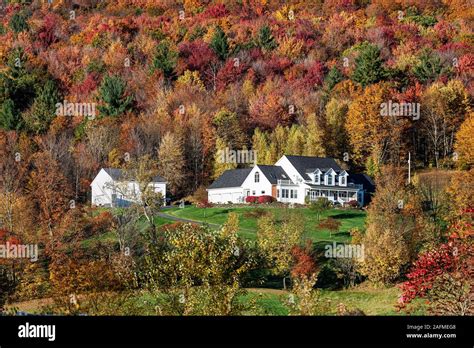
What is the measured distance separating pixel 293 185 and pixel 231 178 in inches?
244

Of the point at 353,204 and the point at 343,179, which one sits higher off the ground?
the point at 343,179

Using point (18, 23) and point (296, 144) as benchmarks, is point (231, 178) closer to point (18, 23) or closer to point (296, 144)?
point (296, 144)

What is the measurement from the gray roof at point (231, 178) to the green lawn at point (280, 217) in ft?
19.7

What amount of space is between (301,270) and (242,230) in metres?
12.6

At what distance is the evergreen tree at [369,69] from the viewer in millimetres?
95562

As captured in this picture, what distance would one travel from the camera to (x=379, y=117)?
8494cm

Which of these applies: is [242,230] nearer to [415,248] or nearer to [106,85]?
[415,248]

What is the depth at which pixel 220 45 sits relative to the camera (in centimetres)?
12662

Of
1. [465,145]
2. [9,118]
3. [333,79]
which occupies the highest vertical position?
[333,79]

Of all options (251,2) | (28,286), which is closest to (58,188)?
(28,286)

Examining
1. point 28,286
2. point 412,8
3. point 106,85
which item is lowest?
point 28,286

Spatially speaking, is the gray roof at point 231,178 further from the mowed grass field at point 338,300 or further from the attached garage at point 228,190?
the mowed grass field at point 338,300

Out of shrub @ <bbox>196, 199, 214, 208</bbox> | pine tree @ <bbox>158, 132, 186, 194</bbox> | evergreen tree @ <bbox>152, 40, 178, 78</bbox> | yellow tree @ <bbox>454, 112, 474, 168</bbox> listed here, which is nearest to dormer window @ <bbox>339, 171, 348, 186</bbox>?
yellow tree @ <bbox>454, 112, 474, 168</bbox>

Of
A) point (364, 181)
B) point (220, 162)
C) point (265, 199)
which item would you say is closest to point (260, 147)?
point (220, 162)
